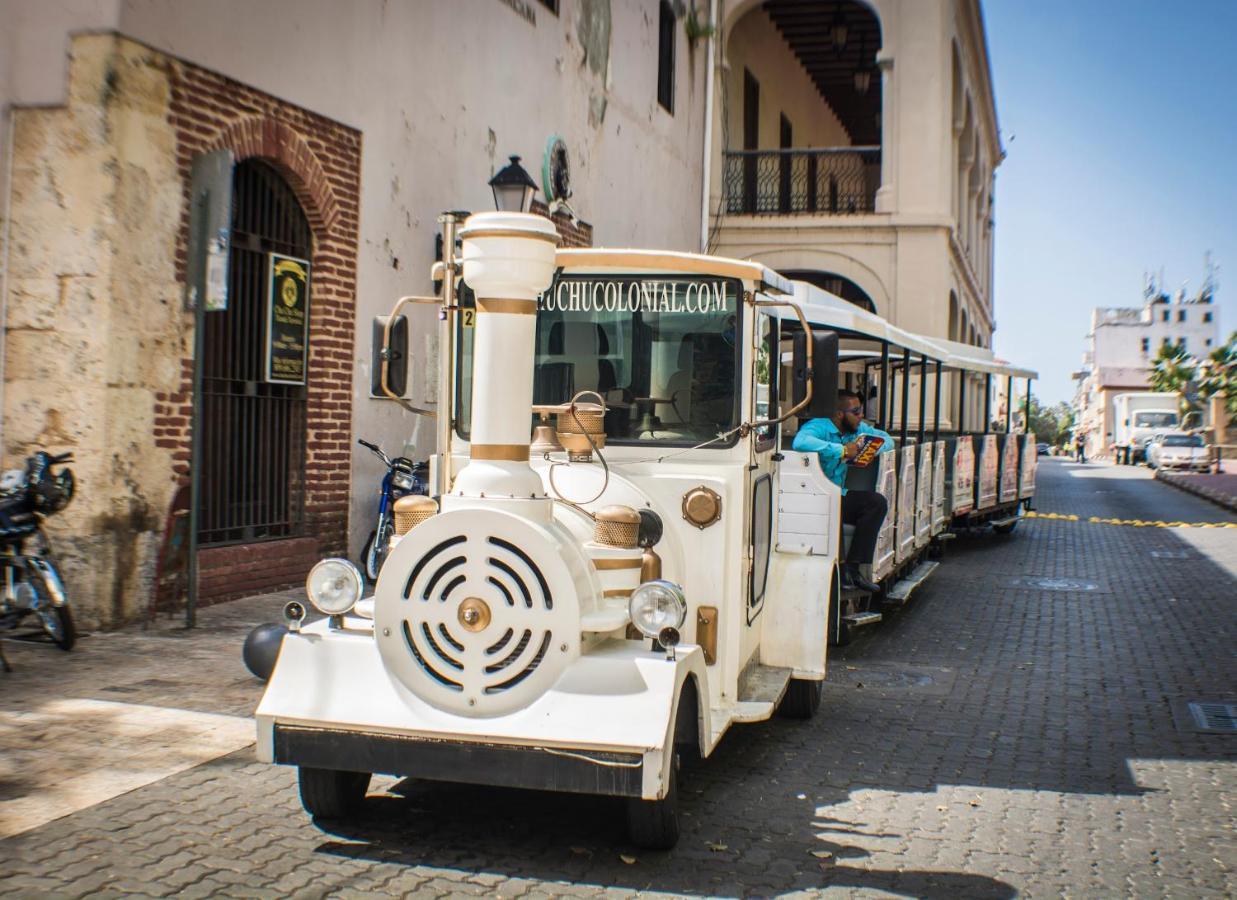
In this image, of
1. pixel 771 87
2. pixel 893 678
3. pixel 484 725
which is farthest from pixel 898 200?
pixel 484 725

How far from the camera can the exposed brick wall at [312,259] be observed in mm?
8688

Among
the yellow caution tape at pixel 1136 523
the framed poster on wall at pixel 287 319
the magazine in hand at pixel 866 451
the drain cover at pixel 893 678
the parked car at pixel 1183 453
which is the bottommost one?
the drain cover at pixel 893 678

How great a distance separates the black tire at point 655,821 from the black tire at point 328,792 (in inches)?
39.6

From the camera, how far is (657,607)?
429cm

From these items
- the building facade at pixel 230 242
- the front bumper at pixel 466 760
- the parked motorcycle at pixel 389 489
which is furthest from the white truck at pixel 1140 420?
the front bumper at pixel 466 760

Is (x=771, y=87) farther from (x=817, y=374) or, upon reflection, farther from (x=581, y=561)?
(x=581, y=561)

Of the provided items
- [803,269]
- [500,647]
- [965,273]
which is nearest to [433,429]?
[500,647]

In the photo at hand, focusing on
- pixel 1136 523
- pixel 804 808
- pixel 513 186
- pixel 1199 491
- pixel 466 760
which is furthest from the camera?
pixel 1199 491

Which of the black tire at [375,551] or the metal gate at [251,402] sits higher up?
the metal gate at [251,402]

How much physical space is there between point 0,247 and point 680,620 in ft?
19.0

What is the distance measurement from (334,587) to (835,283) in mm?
24181

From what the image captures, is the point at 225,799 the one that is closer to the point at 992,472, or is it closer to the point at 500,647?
the point at 500,647

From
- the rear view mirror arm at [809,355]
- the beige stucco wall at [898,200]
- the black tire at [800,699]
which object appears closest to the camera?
the rear view mirror arm at [809,355]

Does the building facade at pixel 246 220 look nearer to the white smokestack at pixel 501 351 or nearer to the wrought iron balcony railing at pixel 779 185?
the white smokestack at pixel 501 351
